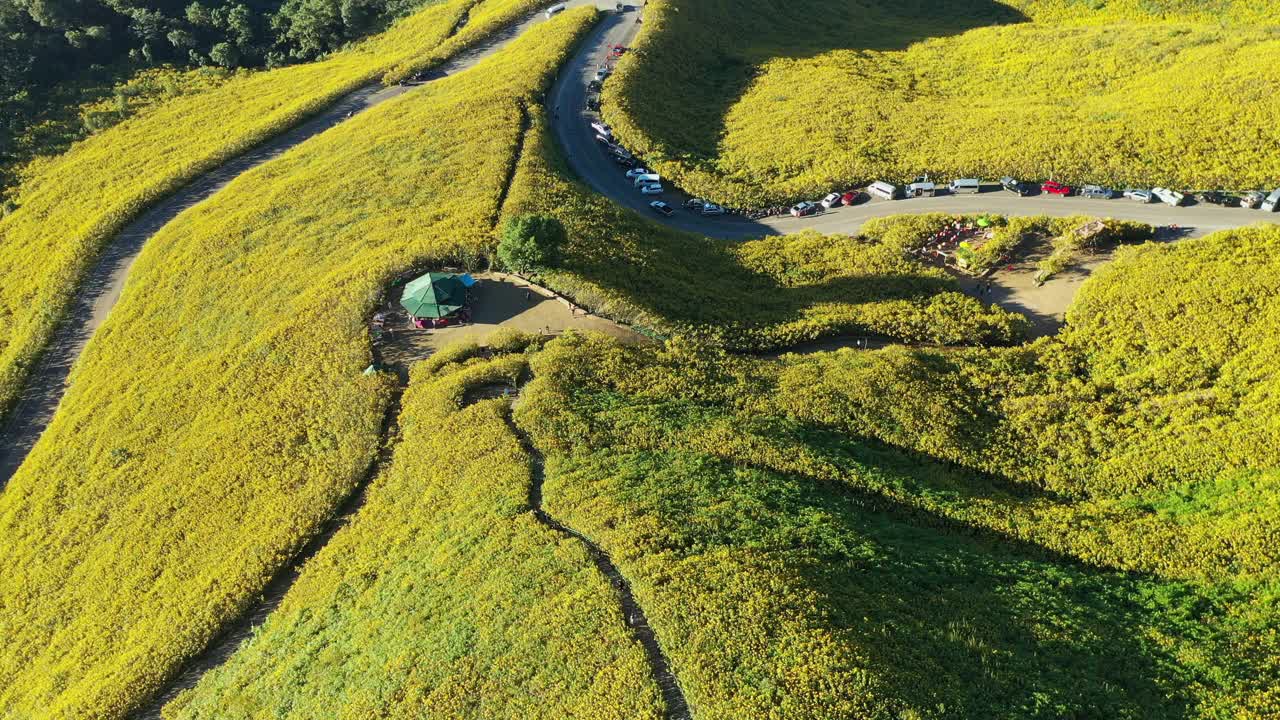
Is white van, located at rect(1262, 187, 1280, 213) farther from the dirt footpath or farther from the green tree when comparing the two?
the green tree

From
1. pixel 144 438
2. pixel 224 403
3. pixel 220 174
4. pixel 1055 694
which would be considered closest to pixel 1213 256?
pixel 1055 694

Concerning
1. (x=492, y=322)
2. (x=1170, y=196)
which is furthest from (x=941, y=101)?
(x=492, y=322)

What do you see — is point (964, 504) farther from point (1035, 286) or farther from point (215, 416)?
point (215, 416)

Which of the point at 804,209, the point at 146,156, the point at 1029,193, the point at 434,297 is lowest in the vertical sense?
the point at 1029,193

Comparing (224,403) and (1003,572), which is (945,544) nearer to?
(1003,572)

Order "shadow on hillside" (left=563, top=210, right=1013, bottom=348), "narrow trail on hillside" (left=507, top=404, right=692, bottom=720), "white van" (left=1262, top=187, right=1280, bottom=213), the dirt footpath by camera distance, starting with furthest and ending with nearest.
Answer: "white van" (left=1262, top=187, right=1280, bottom=213)
"shadow on hillside" (left=563, top=210, right=1013, bottom=348)
the dirt footpath
"narrow trail on hillside" (left=507, top=404, right=692, bottom=720)

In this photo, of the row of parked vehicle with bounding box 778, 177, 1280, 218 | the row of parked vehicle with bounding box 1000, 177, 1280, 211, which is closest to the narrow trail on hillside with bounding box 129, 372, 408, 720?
the row of parked vehicle with bounding box 778, 177, 1280, 218
